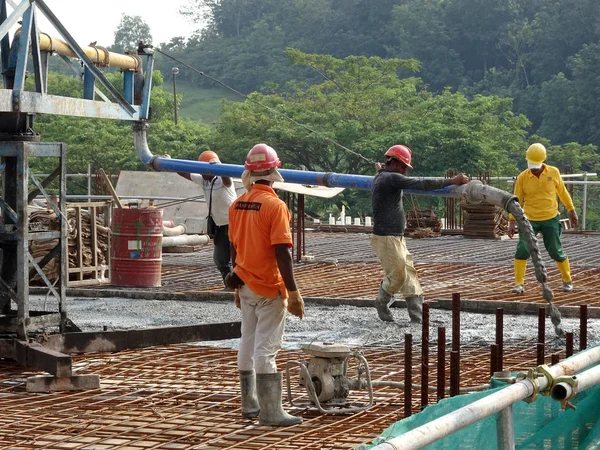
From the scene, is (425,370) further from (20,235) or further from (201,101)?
(201,101)

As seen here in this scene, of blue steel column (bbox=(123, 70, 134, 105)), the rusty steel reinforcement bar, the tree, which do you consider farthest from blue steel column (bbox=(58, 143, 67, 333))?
the tree

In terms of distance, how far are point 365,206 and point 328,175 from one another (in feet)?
81.6

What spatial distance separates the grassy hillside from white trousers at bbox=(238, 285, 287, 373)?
6657 centimetres

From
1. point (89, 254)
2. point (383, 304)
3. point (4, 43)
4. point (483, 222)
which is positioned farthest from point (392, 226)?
point (483, 222)

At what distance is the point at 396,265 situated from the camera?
986 cm

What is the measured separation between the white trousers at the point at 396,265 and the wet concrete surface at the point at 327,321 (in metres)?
0.34

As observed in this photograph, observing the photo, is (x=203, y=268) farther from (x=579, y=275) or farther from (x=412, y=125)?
(x=412, y=125)

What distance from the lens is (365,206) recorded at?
37.4 metres

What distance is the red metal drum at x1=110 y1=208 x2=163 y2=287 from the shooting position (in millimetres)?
13234

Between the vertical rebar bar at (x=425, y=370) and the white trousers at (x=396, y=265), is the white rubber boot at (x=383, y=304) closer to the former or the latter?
the white trousers at (x=396, y=265)

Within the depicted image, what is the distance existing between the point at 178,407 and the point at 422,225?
15.3 meters

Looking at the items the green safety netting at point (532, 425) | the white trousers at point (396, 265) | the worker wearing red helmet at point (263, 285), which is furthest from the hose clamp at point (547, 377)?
the white trousers at point (396, 265)

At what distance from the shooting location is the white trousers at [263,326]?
632cm

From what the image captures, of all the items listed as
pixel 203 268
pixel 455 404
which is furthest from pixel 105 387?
pixel 203 268
